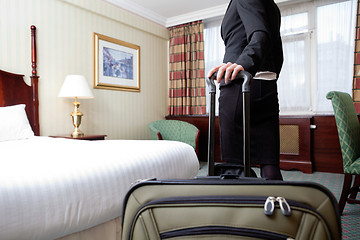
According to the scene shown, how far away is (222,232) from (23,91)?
3.27 m

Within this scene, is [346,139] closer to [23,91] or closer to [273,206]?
[273,206]

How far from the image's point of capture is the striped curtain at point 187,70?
5.15 metres

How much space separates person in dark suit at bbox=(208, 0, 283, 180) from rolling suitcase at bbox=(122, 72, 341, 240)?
421mm

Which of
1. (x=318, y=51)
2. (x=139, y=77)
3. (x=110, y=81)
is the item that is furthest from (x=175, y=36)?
(x=318, y=51)

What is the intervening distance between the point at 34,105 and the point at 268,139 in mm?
3072

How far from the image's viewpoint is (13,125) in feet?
8.38

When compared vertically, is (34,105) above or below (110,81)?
below

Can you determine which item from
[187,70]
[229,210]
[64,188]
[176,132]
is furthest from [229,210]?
[187,70]

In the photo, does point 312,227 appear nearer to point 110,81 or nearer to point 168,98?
point 110,81

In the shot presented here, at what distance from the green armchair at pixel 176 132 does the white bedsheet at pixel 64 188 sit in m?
2.85

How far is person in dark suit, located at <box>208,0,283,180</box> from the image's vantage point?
1.09 meters

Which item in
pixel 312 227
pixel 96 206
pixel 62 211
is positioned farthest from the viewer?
pixel 96 206

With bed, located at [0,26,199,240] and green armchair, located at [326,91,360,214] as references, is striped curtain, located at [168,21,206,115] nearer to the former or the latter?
green armchair, located at [326,91,360,214]

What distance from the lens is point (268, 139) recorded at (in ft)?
3.83
